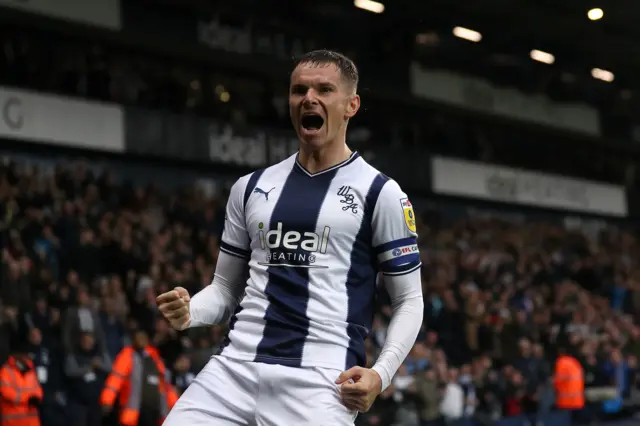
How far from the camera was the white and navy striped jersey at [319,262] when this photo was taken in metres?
3.49

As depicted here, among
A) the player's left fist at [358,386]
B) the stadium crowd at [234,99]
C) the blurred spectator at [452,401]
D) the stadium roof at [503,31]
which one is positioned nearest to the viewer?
the player's left fist at [358,386]

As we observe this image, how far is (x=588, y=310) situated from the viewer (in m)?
20.3

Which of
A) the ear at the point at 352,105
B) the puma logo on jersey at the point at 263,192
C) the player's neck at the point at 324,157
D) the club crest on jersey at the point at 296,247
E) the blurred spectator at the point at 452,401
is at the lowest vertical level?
the blurred spectator at the point at 452,401

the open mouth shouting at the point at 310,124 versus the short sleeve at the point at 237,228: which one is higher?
the open mouth shouting at the point at 310,124

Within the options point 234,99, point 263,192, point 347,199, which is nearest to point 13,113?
point 234,99

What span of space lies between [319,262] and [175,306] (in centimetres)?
51

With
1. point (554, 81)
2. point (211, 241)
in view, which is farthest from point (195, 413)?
point (554, 81)

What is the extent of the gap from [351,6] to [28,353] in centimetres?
1011

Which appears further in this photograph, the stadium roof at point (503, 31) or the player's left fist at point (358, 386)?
the stadium roof at point (503, 31)

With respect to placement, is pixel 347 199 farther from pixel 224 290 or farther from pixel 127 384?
pixel 127 384

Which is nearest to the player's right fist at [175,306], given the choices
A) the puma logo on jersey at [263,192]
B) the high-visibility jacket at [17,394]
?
the puma logo on jersey at [263,192]

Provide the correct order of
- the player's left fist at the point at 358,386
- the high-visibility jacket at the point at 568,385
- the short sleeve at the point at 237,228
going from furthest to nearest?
the high-visibility jacket at the point at 568,385, the short sleeve at the point at 237,228, the player's left fist at the point at 358,386

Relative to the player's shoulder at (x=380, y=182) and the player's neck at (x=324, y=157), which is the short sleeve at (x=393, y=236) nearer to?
the player's shoulder at (x=380, y=182)

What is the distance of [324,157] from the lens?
3740 millimetres
